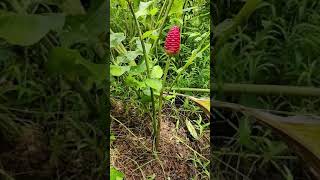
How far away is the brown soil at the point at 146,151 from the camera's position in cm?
114

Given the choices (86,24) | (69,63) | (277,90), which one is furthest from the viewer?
(86,24)

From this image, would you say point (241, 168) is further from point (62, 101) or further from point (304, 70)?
point (62, 101)

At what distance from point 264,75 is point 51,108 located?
1.57 ft

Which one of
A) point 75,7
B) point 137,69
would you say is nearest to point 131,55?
point 137,69

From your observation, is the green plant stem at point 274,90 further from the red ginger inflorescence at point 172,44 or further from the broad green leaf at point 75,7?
the red ginger inflorescence at point 172,44

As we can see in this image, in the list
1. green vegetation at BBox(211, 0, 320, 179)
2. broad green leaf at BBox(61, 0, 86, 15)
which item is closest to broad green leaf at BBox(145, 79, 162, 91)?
green vegetation at BBox(211, 0, 320, 179)

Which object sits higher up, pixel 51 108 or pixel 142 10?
pixel 142 10

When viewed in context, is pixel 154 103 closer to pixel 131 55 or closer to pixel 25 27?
pixel 131 55

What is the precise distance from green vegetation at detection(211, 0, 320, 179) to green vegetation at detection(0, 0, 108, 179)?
0.25m

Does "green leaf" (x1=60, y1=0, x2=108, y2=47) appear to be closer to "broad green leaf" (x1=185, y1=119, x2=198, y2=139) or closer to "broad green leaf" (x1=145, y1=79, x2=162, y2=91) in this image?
"broad green leaf" (x1=145, y1=79, x2=162, y2=91)

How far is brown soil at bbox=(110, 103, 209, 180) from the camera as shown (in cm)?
114

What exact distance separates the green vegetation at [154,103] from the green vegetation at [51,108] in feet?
0.32

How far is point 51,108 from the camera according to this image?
1.03m

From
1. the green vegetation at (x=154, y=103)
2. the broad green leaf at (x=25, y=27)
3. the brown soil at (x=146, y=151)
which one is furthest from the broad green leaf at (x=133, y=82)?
the broad green leaf at (x=25, y=27)
